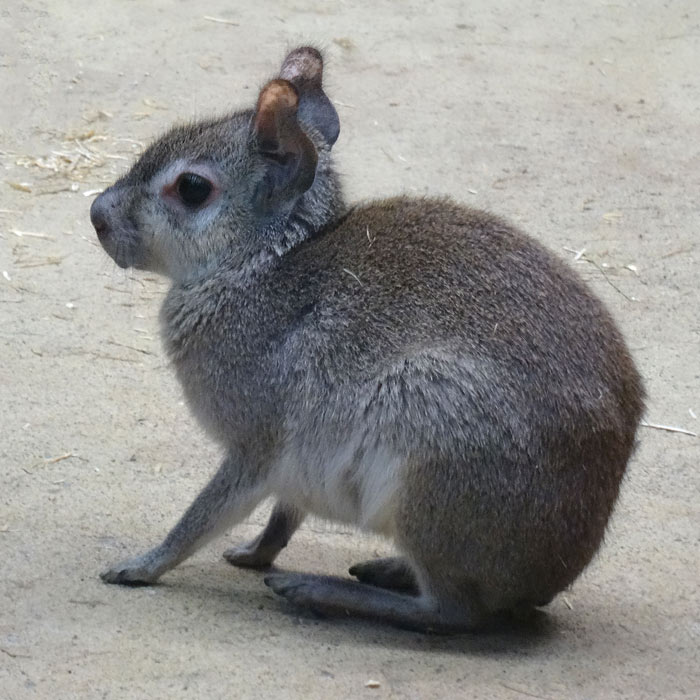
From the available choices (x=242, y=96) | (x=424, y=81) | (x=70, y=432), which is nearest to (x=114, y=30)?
(x=242, y=96)

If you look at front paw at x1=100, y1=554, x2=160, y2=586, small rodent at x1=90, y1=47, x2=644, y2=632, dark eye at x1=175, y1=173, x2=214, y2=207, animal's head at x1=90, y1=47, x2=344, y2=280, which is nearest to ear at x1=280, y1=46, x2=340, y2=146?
small rodent at x1=90, y1=47, x2=644, y2=632

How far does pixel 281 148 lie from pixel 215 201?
34cm

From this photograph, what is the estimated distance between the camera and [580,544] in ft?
15.3

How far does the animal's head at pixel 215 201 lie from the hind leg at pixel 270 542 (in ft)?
3.40

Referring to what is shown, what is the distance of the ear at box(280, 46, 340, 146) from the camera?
5473 mm

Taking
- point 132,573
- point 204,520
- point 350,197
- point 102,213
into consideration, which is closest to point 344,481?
point 204,520

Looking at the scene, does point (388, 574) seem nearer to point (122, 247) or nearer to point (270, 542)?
point (270, 542)

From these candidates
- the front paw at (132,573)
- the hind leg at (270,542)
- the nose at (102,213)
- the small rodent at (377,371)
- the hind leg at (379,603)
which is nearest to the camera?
the small rodent at (377,371)

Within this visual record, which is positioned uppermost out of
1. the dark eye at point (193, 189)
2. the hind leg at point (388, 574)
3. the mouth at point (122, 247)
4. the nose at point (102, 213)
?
the dark eye at point (193, 189)

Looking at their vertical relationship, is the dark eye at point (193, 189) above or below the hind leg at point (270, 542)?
above

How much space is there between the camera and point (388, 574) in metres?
5.25

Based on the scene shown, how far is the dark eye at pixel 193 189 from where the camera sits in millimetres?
5121

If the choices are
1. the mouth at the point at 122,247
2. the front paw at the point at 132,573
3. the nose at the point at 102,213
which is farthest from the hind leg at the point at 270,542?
the nose at the point at 102,213

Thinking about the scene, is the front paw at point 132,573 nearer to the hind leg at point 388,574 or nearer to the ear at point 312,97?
the hind leg at point 388,574
